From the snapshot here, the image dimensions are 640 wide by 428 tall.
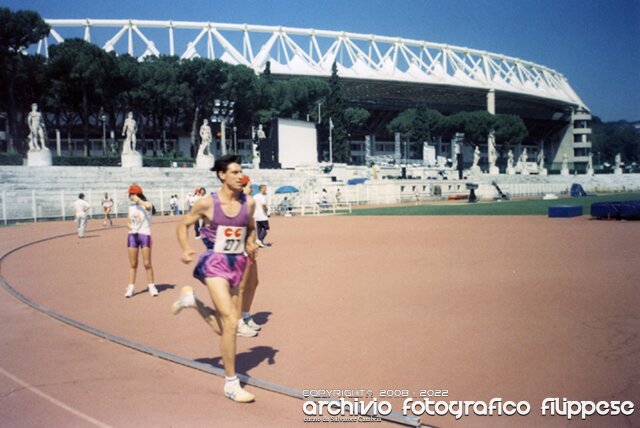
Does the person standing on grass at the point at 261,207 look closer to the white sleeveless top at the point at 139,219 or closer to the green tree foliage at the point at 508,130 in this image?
the white sleeveless top at the point at 139,219

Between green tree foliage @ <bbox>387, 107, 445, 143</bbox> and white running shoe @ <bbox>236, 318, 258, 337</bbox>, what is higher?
green tree foliage @ <bbox>387, 107, 445, 143</bbox>

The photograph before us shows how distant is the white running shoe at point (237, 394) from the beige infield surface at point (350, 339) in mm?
62

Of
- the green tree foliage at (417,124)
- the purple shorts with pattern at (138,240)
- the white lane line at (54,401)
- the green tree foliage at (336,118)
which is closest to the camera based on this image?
the white lane line at (54,401)

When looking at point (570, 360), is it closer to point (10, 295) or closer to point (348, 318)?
point (348, 318)

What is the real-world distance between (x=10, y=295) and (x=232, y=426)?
707 cm

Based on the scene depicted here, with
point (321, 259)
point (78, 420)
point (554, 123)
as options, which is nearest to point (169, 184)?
point (321, 259)

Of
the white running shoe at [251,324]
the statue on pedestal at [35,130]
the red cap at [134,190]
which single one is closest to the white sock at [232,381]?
the white running shoe at [251,324]

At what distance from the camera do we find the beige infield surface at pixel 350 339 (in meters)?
4.25

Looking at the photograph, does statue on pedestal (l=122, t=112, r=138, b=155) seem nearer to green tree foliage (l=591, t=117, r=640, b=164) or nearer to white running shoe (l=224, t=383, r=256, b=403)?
white running shoe (l=224, t=383, r=256, b=403)

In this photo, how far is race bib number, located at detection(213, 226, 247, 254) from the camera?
185 inches

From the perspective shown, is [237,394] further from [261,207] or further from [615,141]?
[615,141]

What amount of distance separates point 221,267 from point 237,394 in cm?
101

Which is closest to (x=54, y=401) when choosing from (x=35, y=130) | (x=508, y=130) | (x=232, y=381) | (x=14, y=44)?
(x=232, y=381)

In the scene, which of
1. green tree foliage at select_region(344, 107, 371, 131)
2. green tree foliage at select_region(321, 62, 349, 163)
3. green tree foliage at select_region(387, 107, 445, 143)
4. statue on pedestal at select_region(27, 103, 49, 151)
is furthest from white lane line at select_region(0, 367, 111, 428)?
green tree foliage at select_region(387, 107, 445, 143)
